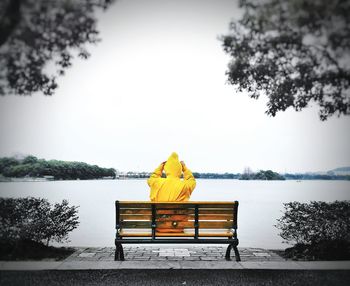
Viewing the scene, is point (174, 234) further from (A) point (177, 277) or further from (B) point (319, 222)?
(B) point (319, 222)

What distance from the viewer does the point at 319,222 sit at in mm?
7902

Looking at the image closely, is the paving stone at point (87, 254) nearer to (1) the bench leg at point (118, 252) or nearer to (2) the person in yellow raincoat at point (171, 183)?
(1) the bench leg at point (118, 252)

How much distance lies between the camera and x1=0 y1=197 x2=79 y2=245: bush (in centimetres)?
698

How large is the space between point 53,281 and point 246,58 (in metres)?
4.21

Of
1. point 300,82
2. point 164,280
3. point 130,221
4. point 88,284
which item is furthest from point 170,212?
point 300,82

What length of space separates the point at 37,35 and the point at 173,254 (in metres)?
4.32

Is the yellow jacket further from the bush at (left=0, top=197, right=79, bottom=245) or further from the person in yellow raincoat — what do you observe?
the bush at (left=0, top=197, right=79, bottom=245)

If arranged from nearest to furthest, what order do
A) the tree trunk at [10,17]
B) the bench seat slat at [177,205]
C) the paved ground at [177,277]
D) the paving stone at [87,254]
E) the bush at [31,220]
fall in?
the tree trunk at [10,17] → the paved ground at [177,277] → the bench seat slat at [177,205] → the bush at [31,220] → the paving stone at [87,254]

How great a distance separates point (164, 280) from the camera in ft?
19.2

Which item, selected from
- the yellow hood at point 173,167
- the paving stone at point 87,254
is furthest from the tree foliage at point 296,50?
the paving stone at point 87,254

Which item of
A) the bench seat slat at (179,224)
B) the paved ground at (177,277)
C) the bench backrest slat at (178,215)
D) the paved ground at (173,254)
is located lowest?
the paved ground at (173,254)

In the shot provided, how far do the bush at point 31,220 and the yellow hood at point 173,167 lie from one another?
1950 millimetres

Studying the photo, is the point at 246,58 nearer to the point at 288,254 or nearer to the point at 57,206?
the point at 288,254

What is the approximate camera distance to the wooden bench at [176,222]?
6812 mm
